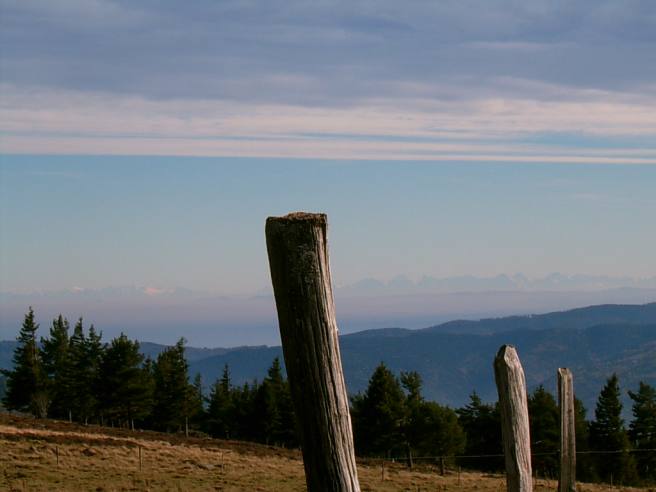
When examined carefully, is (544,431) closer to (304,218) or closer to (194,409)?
(194,409)

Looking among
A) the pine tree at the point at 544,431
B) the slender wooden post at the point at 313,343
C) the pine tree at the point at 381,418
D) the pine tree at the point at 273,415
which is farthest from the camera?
the pine tree at the point at 273,415

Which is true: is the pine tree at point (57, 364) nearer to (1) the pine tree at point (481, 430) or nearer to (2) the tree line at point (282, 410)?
(2) the tree line at point (282, 410)

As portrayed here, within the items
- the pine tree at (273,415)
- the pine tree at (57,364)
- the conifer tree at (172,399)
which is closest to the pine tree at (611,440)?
the pine tree at (273,415)

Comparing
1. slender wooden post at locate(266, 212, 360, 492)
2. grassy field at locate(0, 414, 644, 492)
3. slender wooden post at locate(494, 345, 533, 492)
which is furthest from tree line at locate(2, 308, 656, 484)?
slender wooden post at locate(266, 212, 360, 492)

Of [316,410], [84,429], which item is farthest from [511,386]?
[84,429]

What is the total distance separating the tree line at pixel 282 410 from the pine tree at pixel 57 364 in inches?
3.9

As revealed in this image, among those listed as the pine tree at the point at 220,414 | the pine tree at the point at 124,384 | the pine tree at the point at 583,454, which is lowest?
the pine tree at the point at 583,454

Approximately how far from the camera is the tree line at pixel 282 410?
63.1 m

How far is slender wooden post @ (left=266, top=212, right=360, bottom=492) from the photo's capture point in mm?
4574

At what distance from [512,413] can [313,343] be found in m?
2.48

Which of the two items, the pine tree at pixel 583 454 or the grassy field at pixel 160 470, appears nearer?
the grassy field at pixel 160 470

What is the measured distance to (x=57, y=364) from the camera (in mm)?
80562

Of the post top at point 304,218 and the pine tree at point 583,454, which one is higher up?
the post top at point 304,218

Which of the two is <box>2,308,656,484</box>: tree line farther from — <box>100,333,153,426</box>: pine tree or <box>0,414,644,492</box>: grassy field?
<box>0,414,644,492</box>: grassy field
